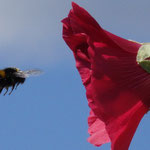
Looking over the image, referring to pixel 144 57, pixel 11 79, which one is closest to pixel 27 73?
pixel 11 79

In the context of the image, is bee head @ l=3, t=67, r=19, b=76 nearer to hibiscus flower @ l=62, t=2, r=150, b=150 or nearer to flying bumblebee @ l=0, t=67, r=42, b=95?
flying bumblebee @ l=0, t=67, r=42, b=95

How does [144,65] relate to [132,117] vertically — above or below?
above

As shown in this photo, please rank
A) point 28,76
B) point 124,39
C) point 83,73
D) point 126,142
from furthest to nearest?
point 28,76, point 83,73, point 124,39, point 126,142

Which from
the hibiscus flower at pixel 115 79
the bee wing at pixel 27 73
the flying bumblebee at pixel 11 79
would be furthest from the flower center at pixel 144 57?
the flying bumblebee at pixel 11 79

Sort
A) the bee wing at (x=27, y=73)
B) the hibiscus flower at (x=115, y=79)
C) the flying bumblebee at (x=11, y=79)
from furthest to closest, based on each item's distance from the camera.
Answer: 1. the flying bumblebee at (x=11, y=79)
2. the bee wing at (x=27, y=73)
3. the hibiscus flower at (x=115, y=79)

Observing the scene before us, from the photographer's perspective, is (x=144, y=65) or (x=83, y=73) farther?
(x=83, y=73)

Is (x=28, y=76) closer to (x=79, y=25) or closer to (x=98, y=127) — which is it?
(x=98, y=127)

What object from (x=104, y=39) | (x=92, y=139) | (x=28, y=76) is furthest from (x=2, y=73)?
(x=104, y=39)

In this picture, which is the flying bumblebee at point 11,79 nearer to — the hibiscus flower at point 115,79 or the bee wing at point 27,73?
the bee wing at point 27,73
